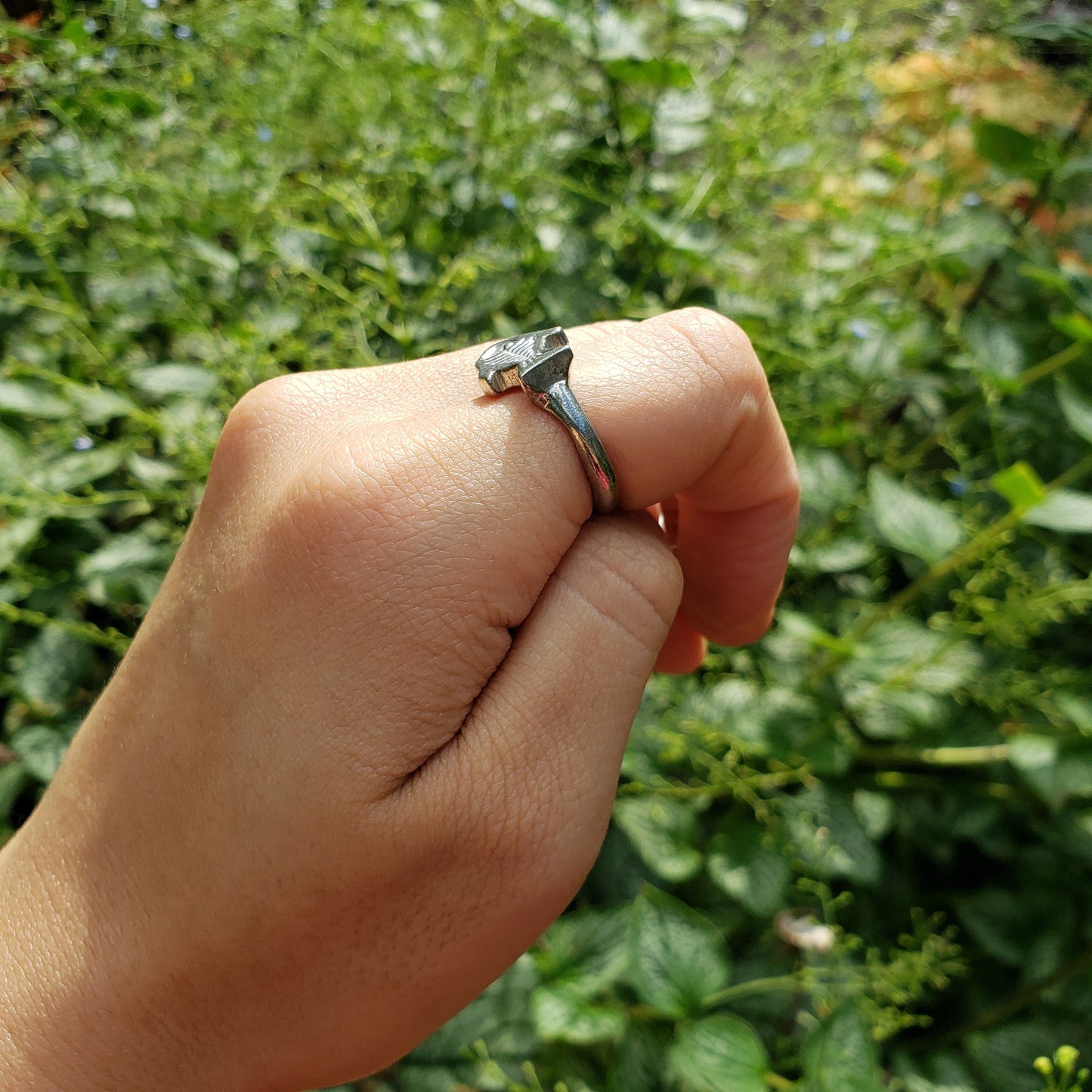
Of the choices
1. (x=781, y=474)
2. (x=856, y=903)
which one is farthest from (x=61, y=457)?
(x=856, y=903)

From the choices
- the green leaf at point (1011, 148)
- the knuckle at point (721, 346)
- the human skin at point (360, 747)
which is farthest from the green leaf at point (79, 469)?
the green leaf at point (1011, 148)

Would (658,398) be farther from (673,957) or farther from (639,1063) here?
(639,1063)

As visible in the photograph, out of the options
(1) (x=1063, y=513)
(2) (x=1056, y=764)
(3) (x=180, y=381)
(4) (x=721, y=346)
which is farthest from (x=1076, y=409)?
(3) (x=180, y=381)

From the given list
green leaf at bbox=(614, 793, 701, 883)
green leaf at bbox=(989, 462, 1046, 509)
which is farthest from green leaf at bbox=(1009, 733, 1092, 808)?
green leaf at bbox=(614, 793, 701, 883)

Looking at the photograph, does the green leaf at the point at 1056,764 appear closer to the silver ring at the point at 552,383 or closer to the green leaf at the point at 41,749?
the silver ring at the point at 552,383

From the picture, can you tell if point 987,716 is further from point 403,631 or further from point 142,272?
point 142,272

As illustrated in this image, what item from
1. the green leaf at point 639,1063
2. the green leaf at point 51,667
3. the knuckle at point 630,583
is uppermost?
the knuckle at point 630,583
